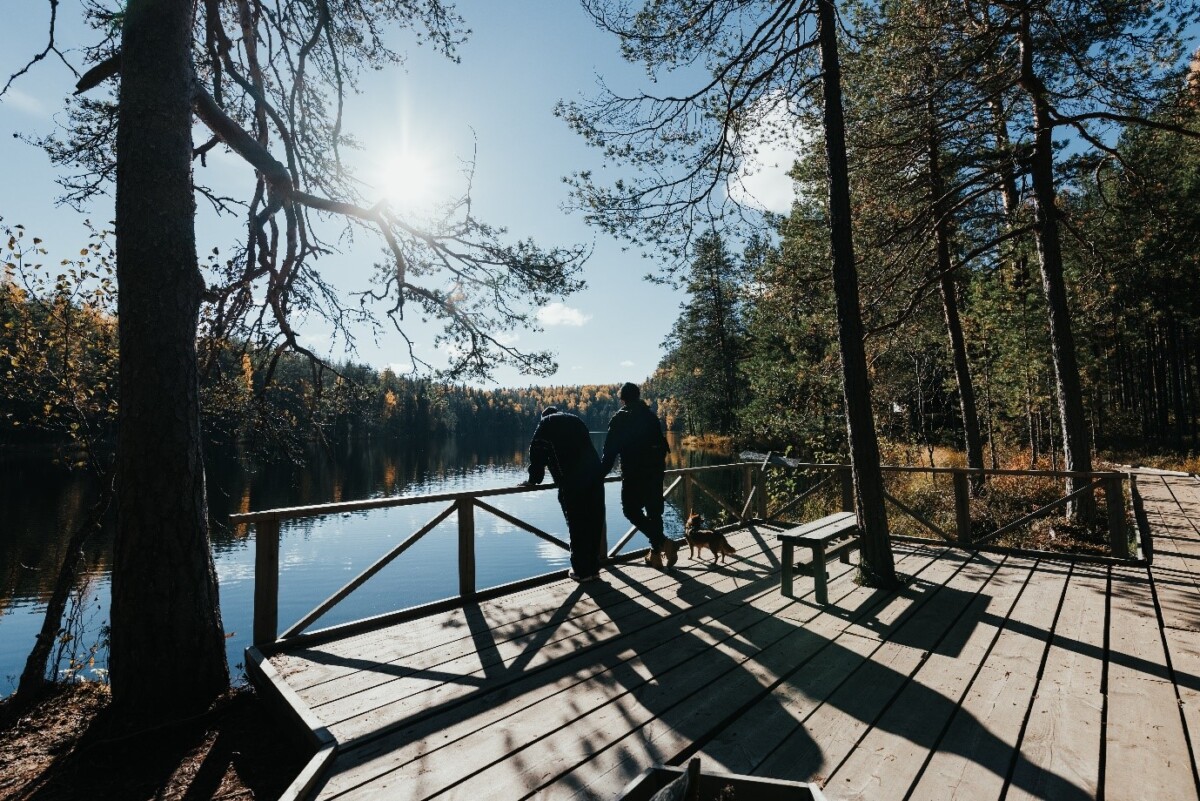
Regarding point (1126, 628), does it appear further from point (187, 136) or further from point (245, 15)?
point (245, 15)

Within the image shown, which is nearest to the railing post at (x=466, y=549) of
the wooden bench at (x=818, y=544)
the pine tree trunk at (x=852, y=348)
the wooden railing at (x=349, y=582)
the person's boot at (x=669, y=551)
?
the wooden railing at (x=349, y=582)

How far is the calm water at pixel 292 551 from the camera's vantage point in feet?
32.2

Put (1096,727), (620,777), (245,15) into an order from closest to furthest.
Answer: (620,777) < (1096,727) < (245,15)

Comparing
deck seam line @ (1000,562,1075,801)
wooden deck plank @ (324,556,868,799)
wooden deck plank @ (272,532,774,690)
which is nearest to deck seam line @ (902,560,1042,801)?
deck seam line @ (1000,562,1075,801)

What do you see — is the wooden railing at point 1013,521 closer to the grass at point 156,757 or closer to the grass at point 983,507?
the grass at point 983,507

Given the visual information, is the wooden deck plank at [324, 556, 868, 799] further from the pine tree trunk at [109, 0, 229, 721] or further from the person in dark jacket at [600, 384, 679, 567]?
the pine tree trunk at [109, 0, 229, 721]

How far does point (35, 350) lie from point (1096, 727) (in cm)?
795

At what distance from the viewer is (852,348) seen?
5086 mm

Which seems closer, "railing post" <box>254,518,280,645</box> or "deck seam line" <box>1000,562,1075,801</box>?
"deck seam line" <box>1000,562,1075,801</box>

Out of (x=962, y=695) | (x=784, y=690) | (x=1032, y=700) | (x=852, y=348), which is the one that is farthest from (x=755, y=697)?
(x=852, y=348)

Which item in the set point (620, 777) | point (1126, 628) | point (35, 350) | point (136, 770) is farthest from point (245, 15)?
point (1126, 628)

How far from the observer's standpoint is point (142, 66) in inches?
148

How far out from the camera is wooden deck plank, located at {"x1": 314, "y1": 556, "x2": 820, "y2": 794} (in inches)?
103

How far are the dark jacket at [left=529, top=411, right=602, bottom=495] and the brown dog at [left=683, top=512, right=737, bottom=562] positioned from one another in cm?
136
